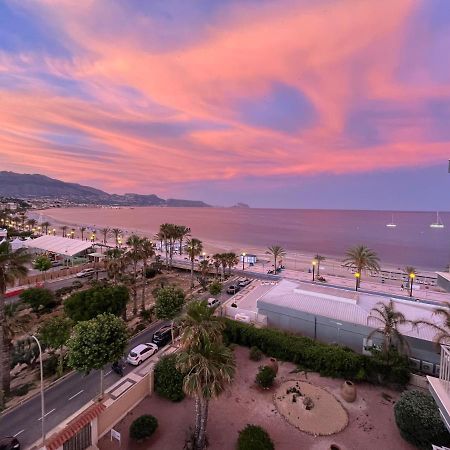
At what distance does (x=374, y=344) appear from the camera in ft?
71.6

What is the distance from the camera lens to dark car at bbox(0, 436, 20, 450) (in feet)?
43.3

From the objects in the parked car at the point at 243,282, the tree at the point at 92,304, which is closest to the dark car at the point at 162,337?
the tree at the point at 92,304

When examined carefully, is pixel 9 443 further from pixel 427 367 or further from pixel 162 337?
pixel 427 367

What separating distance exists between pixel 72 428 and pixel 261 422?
31.4ft

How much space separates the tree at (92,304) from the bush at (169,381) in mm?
9107

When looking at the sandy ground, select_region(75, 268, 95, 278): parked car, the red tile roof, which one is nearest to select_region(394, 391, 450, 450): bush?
the sandy ground

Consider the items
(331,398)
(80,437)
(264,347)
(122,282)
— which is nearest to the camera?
(80,437)

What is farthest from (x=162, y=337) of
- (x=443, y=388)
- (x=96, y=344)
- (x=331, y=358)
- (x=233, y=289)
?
(x=443, y=388)

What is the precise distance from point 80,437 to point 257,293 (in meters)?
27.0

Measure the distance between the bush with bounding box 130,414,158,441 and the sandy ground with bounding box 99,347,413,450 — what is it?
1.33ft

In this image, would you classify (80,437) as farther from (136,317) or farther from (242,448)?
(136,317)

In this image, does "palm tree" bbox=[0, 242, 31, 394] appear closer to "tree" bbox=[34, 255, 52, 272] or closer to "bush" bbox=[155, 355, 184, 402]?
"bush" bbox=[155, 355, 184, 402]

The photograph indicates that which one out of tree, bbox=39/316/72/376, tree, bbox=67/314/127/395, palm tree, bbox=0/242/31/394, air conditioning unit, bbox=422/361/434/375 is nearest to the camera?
tree, bbox=67/314/127/395

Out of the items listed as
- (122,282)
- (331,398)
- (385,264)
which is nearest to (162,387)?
(331,398)
